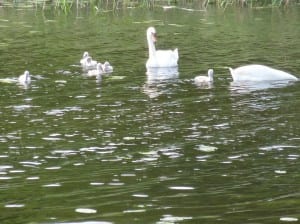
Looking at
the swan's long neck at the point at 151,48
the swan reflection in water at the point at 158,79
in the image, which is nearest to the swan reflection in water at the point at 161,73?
the swan reflection in water at the point at 158,79

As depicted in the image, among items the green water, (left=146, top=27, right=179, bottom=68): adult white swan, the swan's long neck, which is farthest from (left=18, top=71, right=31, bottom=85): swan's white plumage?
the swan's long neck

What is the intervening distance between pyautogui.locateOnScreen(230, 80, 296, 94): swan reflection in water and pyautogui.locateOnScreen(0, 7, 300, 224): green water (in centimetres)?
5

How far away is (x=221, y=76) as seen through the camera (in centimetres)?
2167

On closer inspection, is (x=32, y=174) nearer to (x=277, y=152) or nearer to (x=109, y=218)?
(x=109, y=218)

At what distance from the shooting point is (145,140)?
13.8 m

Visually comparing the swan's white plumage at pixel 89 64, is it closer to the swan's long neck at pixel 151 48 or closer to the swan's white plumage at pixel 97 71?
the swan's white plumage at pixel 97 71

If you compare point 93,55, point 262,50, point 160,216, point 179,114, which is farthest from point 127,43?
point 160,216

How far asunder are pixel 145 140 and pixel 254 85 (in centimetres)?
709

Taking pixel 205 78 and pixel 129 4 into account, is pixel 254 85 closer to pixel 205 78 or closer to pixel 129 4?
pixel 205 78

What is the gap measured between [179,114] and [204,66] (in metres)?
7.21

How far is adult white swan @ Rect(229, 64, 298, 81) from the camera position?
814 inches

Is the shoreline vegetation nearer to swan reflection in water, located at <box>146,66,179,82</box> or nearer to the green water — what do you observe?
the green water

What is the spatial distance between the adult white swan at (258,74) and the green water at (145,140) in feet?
0.97

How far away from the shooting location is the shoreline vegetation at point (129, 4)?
141 feet
